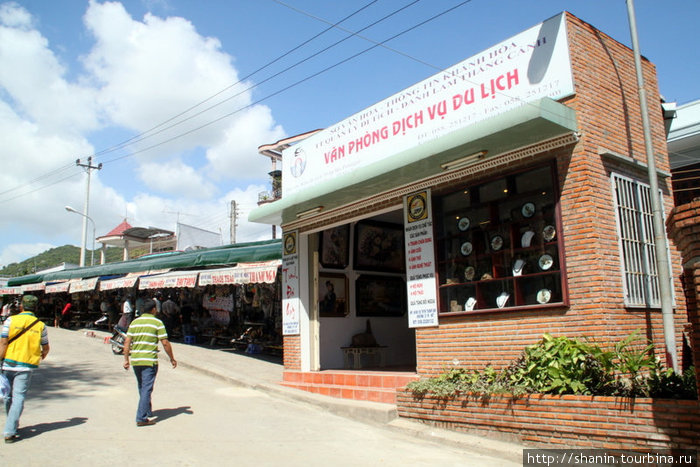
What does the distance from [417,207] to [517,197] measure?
6.13ft

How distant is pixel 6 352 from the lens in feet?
22.0

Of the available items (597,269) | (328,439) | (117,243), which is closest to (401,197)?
(597,269)

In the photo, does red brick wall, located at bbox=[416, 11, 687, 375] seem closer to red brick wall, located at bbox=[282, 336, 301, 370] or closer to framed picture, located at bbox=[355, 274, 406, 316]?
red brick wall, located at bbox=[282, 336, 301, 370]

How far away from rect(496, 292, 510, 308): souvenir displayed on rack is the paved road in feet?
7.11

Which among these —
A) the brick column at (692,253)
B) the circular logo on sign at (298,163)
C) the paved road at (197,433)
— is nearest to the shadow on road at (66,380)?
the paved road at (197,433)

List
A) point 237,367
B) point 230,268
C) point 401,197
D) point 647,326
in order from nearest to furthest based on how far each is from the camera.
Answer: point 647,326 < point 401,197 < point 237,367 < point 230,268

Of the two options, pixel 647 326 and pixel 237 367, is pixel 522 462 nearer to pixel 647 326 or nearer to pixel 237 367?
pixel 647 326

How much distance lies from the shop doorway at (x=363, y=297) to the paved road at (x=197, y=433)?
2.47 meters

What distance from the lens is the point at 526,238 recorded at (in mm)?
7805

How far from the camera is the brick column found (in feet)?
15.8

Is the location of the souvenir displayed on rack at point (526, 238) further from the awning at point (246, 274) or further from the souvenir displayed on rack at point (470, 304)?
the awning at point (246, 274)

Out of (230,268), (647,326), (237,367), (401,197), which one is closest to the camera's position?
(647,326)

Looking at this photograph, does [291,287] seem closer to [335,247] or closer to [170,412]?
[335,247]

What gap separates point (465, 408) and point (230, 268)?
947 centimetres
